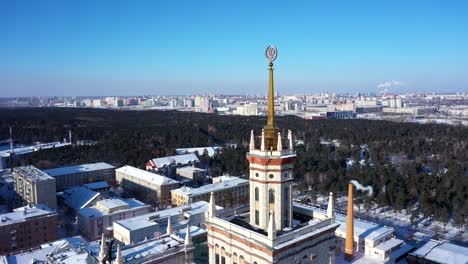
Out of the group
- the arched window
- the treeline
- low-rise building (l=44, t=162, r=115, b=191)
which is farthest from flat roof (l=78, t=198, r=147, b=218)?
the arched window

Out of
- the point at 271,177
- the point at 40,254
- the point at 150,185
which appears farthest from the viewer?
the point at 150,185

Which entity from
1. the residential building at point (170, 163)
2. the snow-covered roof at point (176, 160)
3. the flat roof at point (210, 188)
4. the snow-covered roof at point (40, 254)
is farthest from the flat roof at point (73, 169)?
the snow-covered roof at point (40, 254)

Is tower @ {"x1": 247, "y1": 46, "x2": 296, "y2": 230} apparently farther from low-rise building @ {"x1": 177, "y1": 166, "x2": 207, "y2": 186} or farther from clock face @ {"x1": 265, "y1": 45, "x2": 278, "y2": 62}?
low-rise building @ {"x1": 177, "y1": 166, "x2": 207, "y2": 186}

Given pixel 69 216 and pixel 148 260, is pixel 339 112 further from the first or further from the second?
pixel 148 260

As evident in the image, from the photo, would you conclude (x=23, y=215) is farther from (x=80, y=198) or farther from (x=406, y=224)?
(x=406, y=224)

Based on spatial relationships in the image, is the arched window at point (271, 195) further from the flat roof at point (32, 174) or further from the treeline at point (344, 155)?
the flat roof at point (32, 174)

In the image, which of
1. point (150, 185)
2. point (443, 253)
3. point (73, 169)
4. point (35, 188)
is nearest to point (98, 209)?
point (35, 188)

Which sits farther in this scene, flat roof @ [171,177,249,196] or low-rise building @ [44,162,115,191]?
low-rise building @ [44,162,115,191]
